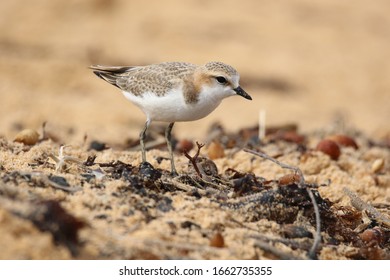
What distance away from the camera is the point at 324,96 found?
12953mm

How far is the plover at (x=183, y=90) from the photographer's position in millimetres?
4840

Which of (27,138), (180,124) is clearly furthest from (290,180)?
(180,124)

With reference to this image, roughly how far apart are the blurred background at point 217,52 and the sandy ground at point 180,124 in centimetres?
4

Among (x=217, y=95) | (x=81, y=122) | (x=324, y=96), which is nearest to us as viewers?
(x=217, y=95)

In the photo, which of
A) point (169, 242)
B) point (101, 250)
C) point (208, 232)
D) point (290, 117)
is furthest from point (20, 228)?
point (290, 117)

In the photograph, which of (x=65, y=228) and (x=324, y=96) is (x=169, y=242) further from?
(x=324, y=96)

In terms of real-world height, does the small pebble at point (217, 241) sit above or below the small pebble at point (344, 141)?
below

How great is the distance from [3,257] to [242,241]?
122 centimetres

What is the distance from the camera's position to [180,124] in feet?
33.7

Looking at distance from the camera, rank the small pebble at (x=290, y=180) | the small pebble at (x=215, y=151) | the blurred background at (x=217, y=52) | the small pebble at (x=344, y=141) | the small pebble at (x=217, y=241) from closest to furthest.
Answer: the small pebble at (x=217, y=241), the small pebble at (x=290, y=180), the small pebble at (x=215, y=151), the small pebble at (x=344, y=141), the blurred background at (x=217, y=52)

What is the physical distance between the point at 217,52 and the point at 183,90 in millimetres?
9152

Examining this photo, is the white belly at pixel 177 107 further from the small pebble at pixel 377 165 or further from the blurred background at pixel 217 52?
the blurred background at pixel 217 52

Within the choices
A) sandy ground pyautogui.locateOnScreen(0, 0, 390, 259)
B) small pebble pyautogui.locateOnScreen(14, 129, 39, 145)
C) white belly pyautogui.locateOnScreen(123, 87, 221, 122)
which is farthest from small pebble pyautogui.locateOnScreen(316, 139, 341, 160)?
small pebble pyautogui.locateOnScreen(14, 129, 39, 145)

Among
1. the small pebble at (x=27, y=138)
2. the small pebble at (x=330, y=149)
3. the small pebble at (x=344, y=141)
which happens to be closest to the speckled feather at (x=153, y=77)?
the small pebble at (x=27, y=138)
